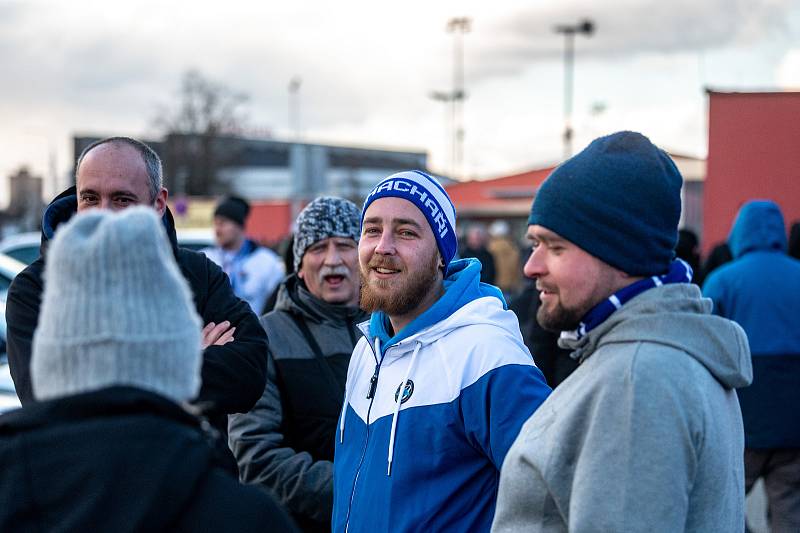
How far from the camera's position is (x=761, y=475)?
5.93 metres

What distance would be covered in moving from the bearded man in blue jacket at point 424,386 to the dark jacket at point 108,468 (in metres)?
1.29

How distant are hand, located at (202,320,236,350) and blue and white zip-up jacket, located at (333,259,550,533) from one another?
59cm

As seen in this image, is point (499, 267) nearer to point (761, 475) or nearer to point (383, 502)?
point (761, 475)

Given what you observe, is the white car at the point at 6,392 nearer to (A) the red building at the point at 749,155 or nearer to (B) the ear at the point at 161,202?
(B) the ear at the point at 161,202

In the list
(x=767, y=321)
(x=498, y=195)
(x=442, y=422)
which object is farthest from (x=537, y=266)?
(x=498, y=195)

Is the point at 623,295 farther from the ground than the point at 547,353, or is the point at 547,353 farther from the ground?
the point at 623,295

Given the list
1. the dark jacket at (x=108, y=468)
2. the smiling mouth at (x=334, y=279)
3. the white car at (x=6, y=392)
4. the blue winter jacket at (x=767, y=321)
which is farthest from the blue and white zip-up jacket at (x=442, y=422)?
the white car at (x=6, y=392)

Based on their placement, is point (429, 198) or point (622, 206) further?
point (429, 198)

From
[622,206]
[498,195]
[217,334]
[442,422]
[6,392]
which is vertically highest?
[622,206]

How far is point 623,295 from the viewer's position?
209 cm

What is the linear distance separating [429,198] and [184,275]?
2.97 feet

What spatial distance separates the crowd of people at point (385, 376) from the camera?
145 centimetres

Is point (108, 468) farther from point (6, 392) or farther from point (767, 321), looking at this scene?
point (6, 392)

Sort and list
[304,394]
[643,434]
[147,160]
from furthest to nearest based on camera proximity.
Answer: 1. [304,394]
2. [147,160]
3. [643,434]
